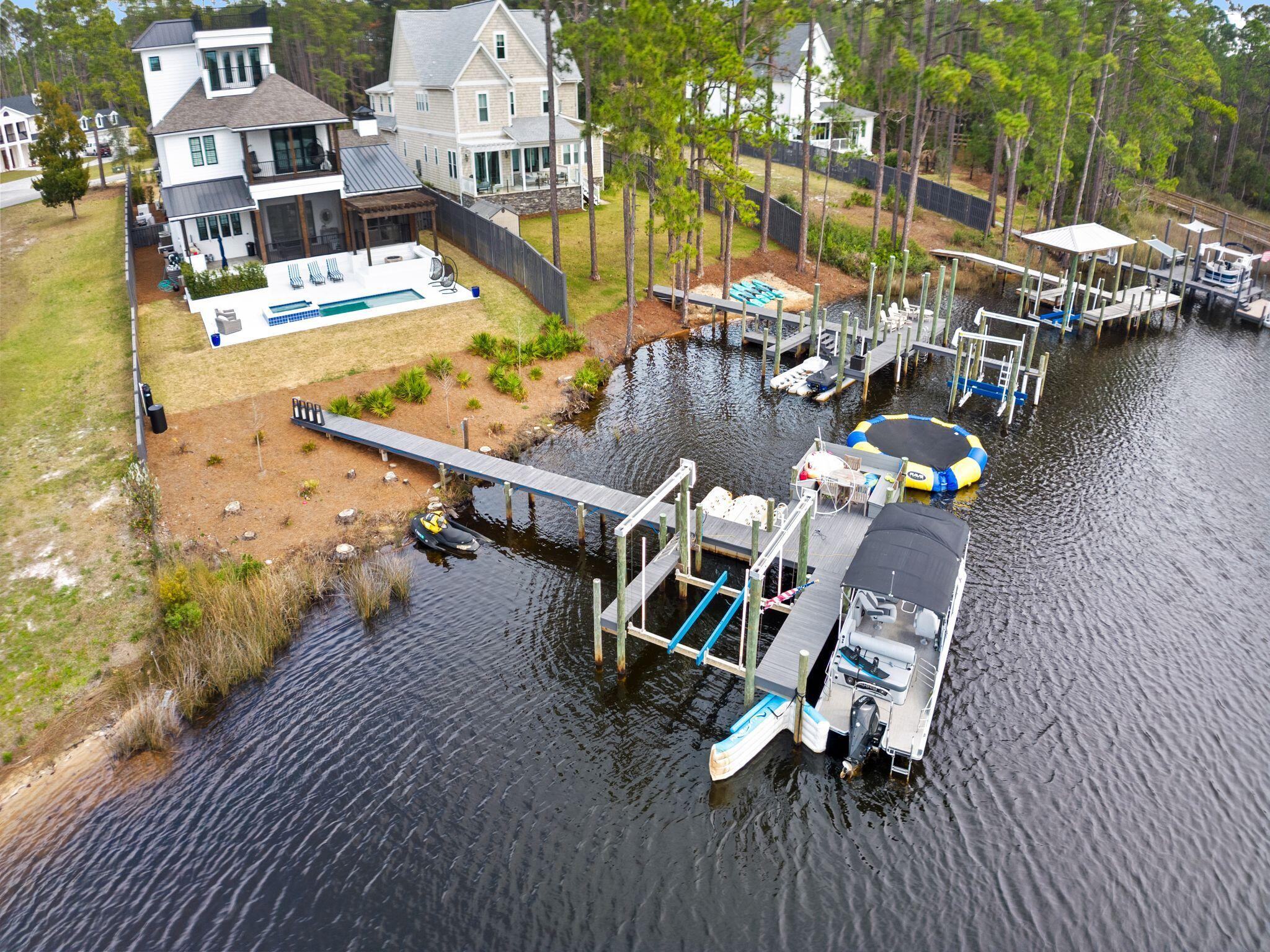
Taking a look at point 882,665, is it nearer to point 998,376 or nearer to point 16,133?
point 998,376

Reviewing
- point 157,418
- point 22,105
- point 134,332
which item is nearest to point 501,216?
point 134,332

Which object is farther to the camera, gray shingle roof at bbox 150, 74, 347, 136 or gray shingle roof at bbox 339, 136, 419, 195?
gray shingle roof at bbox 339, 136, 419, 195

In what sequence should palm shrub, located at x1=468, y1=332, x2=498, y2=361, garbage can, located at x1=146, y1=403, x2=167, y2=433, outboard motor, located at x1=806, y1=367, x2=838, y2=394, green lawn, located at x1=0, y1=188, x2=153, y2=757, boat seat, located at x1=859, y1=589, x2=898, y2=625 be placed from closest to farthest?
boat seat, located at x1=859, y1=589, x2=898, y2=625, green lawn, located at x1=0, y1=188, x2=153, y2=757, garbage can, located at x1=146, y1=403, x2=167, y2=433, palm shrub, located at x1=468, y1=332, x2=498, y2=361, outboard motor, located at x1=806, y1=367, x2=838, y2=394

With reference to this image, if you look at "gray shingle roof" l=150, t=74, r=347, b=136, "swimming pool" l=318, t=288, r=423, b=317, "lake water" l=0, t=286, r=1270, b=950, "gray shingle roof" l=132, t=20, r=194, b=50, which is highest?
"gray shingle roof" l=132, t=20, r=194, b=50

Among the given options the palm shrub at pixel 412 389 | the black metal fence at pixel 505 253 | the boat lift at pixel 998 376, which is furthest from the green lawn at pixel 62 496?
the boat lift at pixel 998 376

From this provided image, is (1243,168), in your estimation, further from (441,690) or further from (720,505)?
(441,690)

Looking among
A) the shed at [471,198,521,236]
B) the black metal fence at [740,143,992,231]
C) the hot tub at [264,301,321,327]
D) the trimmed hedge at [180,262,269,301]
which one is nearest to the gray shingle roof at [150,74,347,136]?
the trimmed hedge at [180,262,269,301]

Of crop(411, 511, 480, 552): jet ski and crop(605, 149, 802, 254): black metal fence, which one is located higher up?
crop(605, 149, 802, 254): black metal fence

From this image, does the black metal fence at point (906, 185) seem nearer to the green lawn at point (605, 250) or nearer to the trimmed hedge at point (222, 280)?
the green lawn at point (605, 250)

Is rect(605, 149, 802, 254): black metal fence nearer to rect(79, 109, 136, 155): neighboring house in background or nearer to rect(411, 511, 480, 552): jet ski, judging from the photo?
rect(411, 511, 480, 552): jet ski
